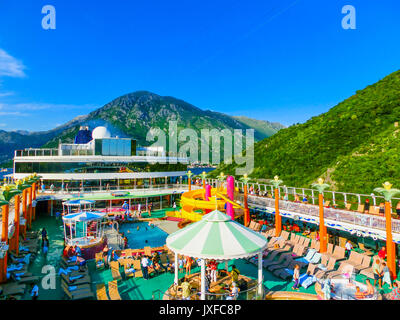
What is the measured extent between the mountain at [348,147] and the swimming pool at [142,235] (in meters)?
27.3

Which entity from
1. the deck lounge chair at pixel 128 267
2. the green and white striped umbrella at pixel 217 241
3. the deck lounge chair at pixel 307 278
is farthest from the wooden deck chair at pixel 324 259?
the deck lounge chair at pixel 128 267

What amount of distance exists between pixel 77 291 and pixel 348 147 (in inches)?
1975

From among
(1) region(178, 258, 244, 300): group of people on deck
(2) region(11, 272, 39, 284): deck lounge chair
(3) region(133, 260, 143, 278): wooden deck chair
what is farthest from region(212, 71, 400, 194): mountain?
(2) region(11, 272, 39, 284): deck lounge chair

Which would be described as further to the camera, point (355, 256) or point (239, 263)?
point (239, 263)

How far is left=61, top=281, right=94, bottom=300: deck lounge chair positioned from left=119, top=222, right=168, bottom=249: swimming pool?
26.9 feet

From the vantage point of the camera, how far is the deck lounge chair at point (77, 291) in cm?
1219

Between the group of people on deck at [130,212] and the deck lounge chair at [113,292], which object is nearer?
the deck lounge chair at [113,292]

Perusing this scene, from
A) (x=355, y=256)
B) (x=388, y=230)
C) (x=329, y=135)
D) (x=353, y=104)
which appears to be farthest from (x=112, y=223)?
(x=353, y=104)

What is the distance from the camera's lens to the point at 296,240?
1947 centimetres

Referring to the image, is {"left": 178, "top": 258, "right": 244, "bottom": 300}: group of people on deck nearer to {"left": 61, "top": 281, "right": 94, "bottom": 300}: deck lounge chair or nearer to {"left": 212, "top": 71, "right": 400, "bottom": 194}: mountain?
{"left": 61, "top": 281, "right": 94, "bottom": 300}: deck lounge chair

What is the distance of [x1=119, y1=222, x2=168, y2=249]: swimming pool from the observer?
21891mm

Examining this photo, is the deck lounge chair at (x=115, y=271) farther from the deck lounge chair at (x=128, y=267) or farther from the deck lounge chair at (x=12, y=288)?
the deck lounge chair at (x=12, y=288)

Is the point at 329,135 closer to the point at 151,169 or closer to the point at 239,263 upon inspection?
the point at 151,169
